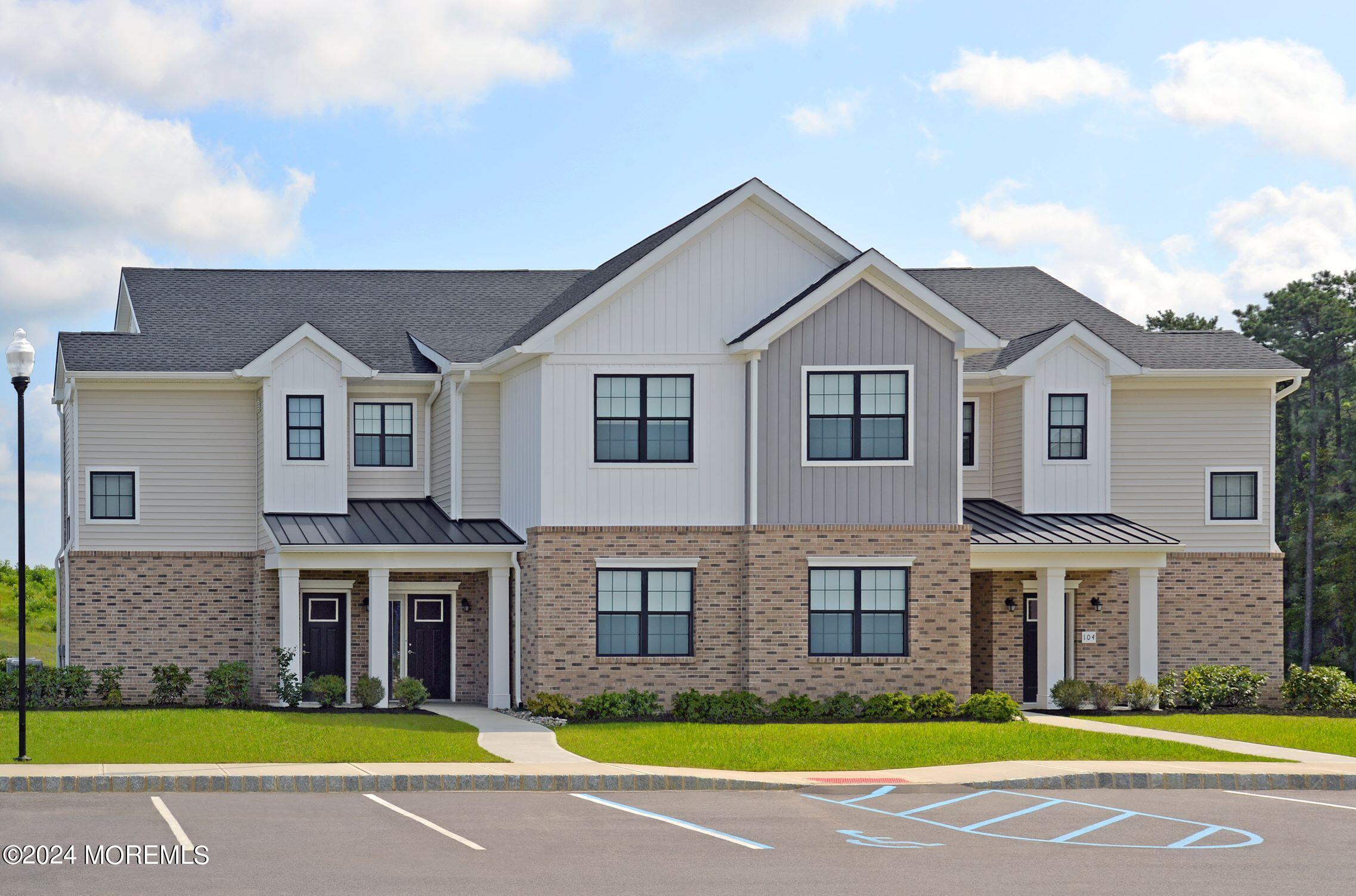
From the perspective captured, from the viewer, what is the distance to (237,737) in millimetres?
22000

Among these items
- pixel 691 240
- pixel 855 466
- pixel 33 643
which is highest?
pixel 691 240

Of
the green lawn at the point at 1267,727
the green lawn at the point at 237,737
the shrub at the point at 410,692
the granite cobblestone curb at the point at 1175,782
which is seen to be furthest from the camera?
the shrub at the point at 410,692

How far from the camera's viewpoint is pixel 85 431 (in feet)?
100

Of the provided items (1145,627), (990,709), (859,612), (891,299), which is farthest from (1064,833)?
(1145,627)

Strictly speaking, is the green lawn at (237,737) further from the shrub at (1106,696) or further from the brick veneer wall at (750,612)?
the shrub at (1106,696)

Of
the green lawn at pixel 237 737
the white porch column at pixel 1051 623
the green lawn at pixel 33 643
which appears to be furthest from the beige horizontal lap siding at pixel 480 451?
the green lawn at pixel 33 643

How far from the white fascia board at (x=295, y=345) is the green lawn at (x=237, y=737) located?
6.70 meters

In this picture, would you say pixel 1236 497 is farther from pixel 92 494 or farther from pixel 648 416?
pixel 92 494

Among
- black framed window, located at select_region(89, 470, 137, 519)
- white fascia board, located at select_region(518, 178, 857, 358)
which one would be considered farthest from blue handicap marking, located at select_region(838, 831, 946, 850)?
black framed window, located at select_region(89, 470, 137, 519)

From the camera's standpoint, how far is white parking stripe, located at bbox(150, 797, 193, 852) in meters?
13.6

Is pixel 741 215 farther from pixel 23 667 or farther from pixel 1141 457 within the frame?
pixel 23 667

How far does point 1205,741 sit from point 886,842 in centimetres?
1105

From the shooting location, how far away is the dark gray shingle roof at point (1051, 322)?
31.9 meters

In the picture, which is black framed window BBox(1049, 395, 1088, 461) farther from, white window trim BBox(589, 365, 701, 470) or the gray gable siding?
white window trim BBox(589, 365, 701, 470)
